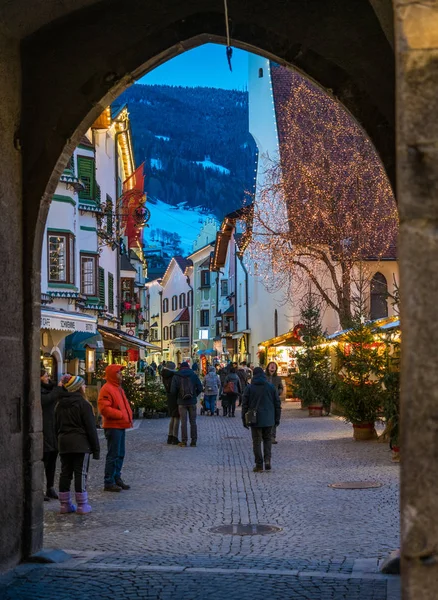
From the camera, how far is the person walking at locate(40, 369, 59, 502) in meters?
13.0

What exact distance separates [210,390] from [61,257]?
23.6ft

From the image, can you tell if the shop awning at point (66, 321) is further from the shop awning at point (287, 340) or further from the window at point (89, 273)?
the shop awning at point (287, 340)

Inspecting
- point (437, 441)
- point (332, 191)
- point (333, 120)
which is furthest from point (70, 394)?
point (333, 120)

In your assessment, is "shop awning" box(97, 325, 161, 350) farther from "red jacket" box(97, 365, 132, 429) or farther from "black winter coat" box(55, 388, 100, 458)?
"black winter coat" box(55, 388, 100, 458)

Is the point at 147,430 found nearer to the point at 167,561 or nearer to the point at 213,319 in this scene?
the point at 167,561

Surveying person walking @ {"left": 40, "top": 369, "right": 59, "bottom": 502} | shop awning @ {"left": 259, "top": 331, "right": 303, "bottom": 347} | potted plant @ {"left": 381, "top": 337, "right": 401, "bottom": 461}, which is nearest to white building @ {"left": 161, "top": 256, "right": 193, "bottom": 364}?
shop awning @ {"left": 259, "top": 331, "right": 303, "bottom": 347}

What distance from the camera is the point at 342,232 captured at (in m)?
35.2

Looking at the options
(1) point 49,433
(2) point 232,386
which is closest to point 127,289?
(2) point 232,386

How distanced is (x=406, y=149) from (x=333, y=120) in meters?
34.4

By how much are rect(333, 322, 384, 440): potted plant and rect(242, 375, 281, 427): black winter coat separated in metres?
4.54

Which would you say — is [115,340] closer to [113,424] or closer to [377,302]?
[377,302]

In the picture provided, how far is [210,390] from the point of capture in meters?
34.5

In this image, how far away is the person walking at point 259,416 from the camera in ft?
53.6

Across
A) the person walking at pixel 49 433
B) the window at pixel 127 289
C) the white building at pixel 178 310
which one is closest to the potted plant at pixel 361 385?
the person walking at pixel 49 433
